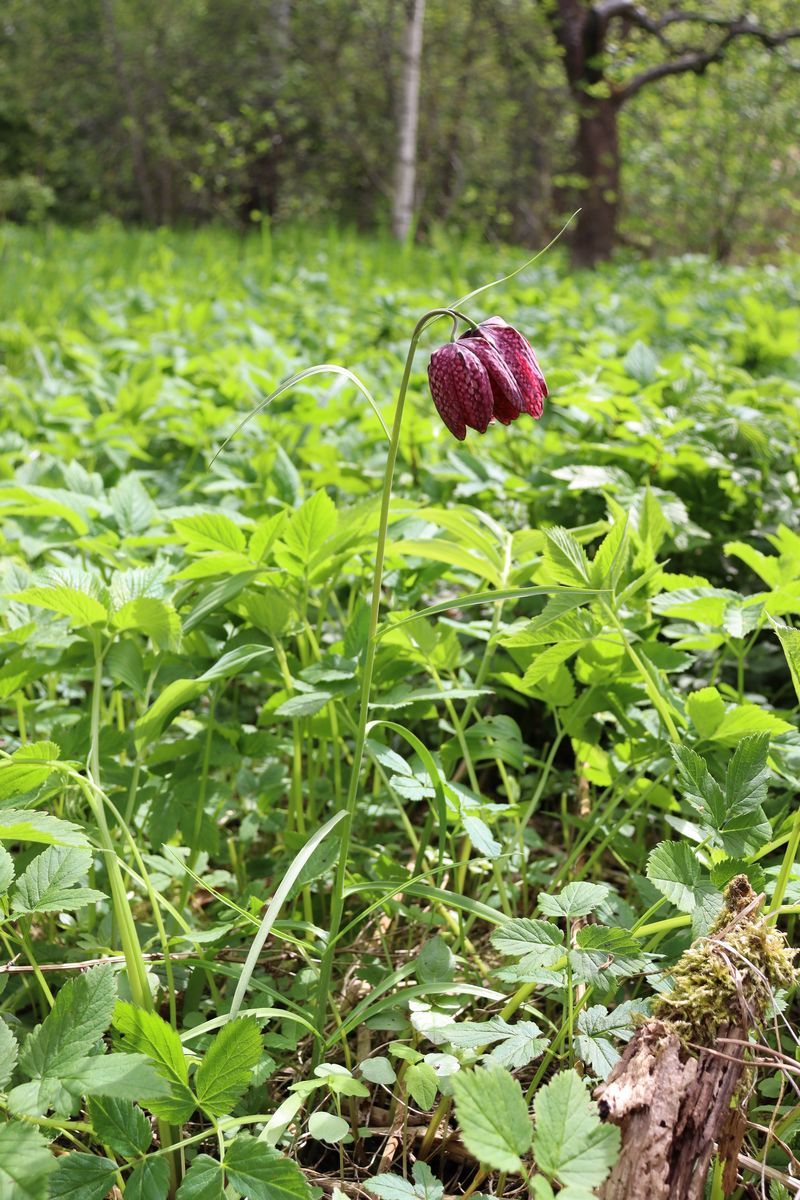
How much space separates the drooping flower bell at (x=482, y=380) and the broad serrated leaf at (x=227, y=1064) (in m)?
0.55

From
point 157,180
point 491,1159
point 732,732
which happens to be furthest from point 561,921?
point 157,180

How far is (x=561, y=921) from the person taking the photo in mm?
1337

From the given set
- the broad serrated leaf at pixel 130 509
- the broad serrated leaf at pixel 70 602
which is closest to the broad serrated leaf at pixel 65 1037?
the broad serrated leaf at pixel 70 602

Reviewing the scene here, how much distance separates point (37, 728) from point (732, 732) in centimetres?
111

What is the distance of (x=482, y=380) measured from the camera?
93 centimetres

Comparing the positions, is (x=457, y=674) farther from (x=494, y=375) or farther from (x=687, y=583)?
(x=494, y=375)

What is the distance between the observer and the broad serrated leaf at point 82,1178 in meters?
0.80

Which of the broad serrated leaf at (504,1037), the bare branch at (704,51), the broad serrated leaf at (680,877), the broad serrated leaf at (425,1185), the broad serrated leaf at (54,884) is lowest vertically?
the broad serrated leaf at (425,1185)

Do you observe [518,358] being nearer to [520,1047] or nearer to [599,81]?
[520,1047]

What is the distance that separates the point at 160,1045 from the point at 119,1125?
0.23 feet

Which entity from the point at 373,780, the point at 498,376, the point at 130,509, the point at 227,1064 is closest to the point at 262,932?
the point at 227,1064

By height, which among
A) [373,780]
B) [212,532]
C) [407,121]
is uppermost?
[407,121]

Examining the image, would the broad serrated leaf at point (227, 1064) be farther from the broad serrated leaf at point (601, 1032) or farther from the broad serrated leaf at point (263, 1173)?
the broad serrated leaf at point (601, 1032)

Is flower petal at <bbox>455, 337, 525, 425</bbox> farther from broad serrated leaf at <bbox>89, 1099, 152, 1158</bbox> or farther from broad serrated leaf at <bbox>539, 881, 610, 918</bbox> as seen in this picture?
broad serrated leaf at <bbox>89, 1099, 152, 1158</bbox>
